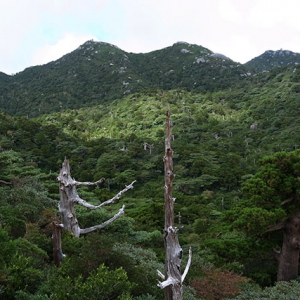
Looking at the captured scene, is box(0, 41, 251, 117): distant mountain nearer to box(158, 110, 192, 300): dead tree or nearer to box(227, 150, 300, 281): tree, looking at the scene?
box(227, 150, 300, 281): tree

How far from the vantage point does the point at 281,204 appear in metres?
10.4

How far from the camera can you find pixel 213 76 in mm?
107188

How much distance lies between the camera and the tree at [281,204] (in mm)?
10023

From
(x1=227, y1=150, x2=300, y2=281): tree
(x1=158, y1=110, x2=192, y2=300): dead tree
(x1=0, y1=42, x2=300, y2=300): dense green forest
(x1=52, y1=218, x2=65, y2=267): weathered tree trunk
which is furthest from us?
(x1=227, y1=150, x2=300, y2=281): tree

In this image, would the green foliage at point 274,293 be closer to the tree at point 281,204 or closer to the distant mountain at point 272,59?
the tree at point 281,204

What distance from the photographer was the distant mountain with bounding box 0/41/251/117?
92.5 metres

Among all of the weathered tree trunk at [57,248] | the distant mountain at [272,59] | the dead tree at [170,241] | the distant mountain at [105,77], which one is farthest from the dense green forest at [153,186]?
the distant mountain at [272,59]

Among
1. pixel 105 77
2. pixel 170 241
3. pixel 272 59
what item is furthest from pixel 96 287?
pixel 272 59

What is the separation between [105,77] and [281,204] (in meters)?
106

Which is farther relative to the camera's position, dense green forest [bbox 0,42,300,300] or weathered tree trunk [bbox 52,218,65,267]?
weathered tree trunk [bbox 52,218,65,267]

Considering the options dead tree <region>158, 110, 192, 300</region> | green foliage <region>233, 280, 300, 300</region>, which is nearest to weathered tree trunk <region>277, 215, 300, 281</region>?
green foliage <region>233, 280, 300, 300</region>

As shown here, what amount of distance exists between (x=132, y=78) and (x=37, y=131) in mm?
68351

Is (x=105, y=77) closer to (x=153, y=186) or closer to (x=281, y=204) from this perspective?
(x=153, y=186)

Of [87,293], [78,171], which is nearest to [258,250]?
[87,293]
